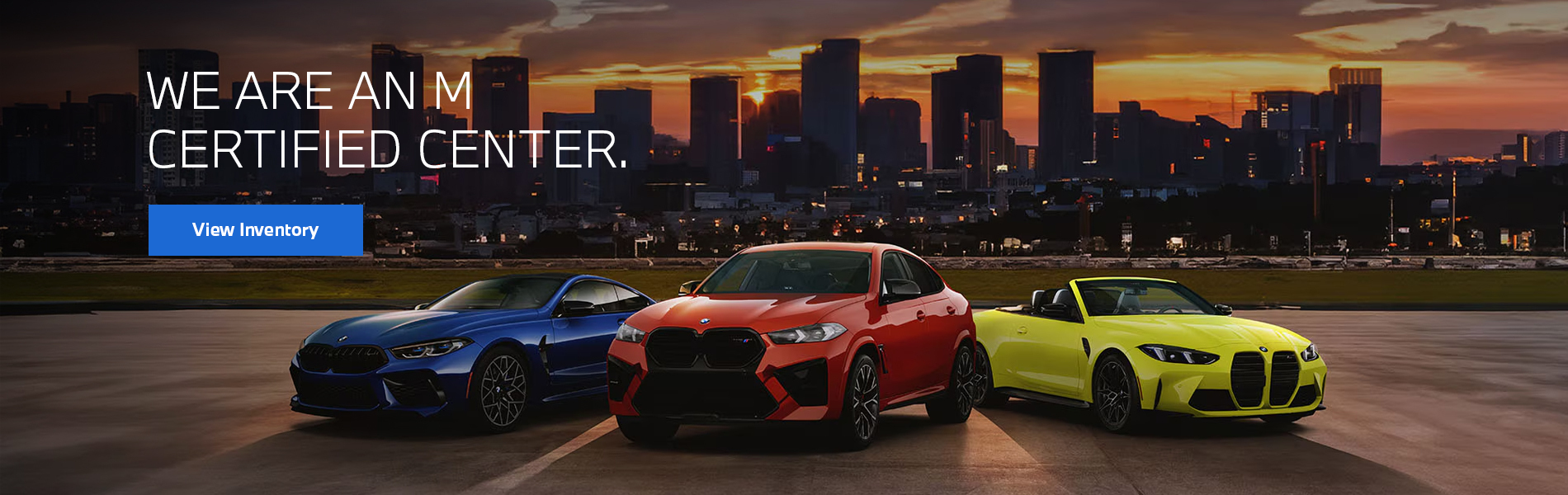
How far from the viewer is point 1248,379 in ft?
38.9

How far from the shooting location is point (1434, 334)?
90.0 ft

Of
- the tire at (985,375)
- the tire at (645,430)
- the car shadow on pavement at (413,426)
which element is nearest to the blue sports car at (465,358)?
the car shadow on pavement at (413,426)

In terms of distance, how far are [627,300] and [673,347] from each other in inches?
153

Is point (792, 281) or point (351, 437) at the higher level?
point (792, 281)

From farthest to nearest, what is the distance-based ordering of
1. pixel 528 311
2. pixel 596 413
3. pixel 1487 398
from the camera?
pixel 1487 398 < pixel 596 413 < pixel 528 311

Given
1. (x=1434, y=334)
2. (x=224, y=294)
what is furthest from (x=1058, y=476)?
(x=224, y=294)

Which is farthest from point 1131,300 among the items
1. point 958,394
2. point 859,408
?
point 859,408

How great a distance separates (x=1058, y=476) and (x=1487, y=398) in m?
8.07

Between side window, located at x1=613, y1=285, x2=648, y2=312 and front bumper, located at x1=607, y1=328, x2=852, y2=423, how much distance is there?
361 centimetres

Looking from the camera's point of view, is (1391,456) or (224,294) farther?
(224,294)

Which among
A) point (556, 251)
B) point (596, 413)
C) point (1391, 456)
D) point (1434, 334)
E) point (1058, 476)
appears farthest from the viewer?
point (556, 251)

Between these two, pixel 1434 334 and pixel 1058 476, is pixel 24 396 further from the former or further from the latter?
pixel 1434 334

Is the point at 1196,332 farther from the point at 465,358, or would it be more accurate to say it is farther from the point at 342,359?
the point at 342,359

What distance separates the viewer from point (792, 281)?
1191 cm
